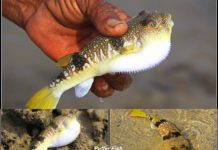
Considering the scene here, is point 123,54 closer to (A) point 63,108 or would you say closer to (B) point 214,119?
(A) point 63,108

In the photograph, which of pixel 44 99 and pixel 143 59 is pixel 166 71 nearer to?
pixel 143 59

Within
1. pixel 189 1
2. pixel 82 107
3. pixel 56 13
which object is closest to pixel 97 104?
pixel 82 107

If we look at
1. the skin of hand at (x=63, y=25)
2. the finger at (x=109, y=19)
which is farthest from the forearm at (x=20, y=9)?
the finger at (x=109, y=19)

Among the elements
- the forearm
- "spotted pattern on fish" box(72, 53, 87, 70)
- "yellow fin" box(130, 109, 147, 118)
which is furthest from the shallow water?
the forearm

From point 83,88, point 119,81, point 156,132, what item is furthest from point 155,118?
point 83,88

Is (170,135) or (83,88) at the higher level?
(83,88)

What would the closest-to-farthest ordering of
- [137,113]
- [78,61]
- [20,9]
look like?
[78,61] < [137,113] < [20,9]
